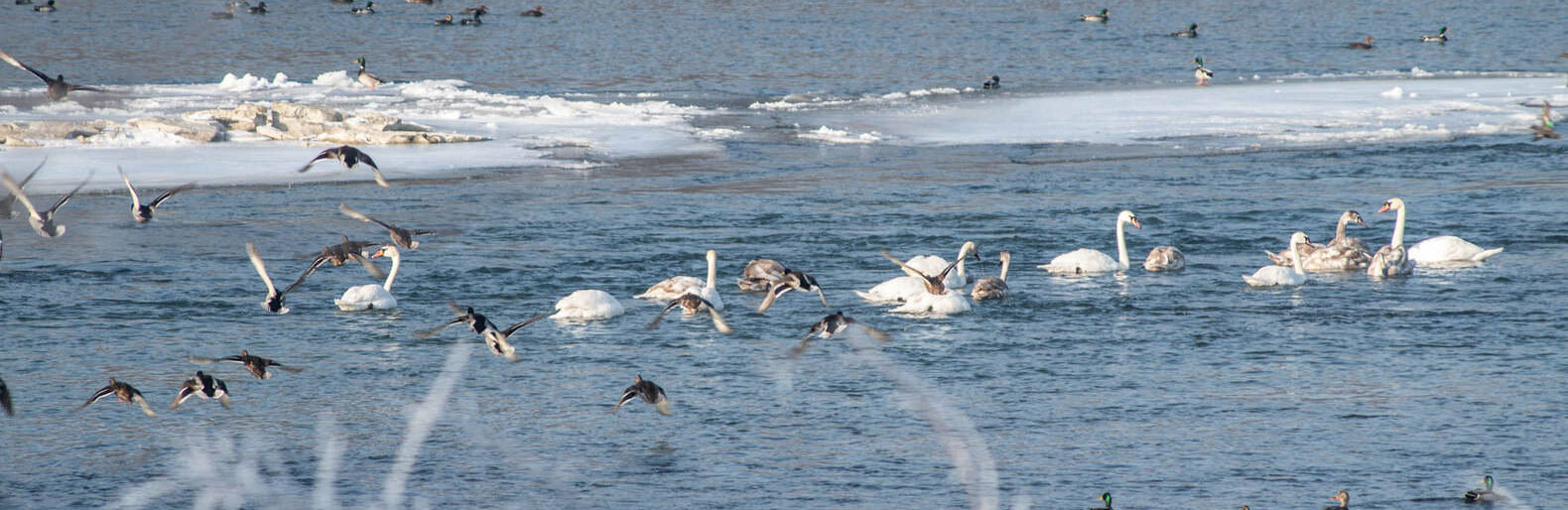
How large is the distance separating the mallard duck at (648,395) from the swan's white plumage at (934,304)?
4.13 metres

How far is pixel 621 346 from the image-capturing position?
14.5 metres

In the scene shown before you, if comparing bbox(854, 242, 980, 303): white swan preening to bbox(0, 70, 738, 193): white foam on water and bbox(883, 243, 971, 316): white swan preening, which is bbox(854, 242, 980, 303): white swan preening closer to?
bbox(883, 243, 971, 316): white swan preening

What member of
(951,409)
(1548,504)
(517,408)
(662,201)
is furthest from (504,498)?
(662,201)


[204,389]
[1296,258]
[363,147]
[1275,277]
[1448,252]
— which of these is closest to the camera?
[204,389]

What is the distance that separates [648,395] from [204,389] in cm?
307

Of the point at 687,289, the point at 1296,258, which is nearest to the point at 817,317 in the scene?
the point at 687,289

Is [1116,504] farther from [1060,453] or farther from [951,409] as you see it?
[951,409]

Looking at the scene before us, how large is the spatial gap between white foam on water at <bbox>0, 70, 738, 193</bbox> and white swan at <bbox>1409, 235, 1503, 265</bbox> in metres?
12.5

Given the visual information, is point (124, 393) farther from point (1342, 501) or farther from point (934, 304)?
point (1342, 501)

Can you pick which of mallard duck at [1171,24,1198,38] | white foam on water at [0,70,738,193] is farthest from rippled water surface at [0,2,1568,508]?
mallard duck at [1171,24,1198,38]

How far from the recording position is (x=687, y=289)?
15961 millimetres

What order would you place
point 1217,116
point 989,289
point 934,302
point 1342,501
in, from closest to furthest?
point 1342,501 < point 934,302 < point 989,289 < point 1217,116

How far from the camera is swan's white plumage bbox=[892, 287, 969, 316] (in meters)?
15.9

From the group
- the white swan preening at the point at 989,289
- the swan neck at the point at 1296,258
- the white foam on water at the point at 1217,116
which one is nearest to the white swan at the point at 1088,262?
the white swan preening at the point at 989,289
